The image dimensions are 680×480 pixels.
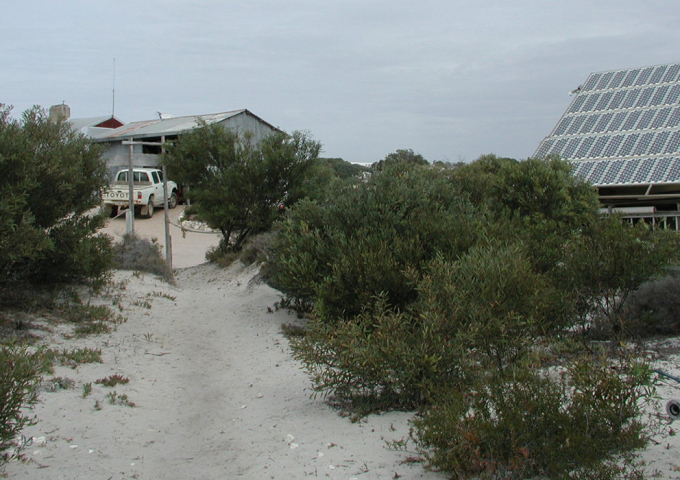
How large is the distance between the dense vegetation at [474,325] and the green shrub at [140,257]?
496cm

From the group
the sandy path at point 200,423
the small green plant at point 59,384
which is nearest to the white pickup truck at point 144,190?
the sandy path at point 200,423

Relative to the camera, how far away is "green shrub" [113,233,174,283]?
48.9 feet

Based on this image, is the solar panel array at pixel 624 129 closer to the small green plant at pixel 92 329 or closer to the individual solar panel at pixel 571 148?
the individual solar panel at pixel 571 148

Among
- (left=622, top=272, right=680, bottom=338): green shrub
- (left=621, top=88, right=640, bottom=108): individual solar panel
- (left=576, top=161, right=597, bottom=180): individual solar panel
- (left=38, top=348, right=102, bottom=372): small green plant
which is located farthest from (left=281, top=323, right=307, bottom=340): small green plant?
(left=621, top=88, right=640, bottom=108): individual solar panel

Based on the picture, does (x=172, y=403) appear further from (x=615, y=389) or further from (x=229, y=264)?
(x=229, y=264)

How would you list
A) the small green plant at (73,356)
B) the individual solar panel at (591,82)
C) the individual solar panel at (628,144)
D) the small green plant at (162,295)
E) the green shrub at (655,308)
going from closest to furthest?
1. the small green plant at (73,356)
2. the green shrub at (655,308)
3. the small green plant at (162,295)
4. the individual solar panel at (628,144)
5. the individual solar panel at (591,82)

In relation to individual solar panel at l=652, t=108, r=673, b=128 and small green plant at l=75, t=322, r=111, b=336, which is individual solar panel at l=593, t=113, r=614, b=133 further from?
small green plant at l=75, t=322, r=111, b=336

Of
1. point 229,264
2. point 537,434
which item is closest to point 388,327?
point 537,434

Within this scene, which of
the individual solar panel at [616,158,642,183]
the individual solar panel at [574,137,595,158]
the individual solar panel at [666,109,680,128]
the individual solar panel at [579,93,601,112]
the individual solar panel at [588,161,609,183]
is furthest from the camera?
the individual solar panel at [579,93,601,112]

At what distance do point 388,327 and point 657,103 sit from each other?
20.2m

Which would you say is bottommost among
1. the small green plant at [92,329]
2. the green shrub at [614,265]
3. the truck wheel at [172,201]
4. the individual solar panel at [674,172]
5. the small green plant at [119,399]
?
the small green plant at [119,399]

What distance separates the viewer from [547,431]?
408 cm

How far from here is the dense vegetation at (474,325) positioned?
4.08 meters

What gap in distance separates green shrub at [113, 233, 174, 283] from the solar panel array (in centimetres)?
1064
